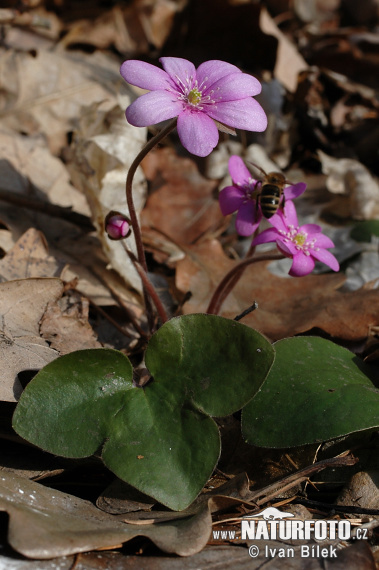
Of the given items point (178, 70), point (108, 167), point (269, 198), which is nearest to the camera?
point (178, 70)

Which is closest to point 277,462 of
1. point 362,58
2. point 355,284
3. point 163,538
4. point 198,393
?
→ point 198,393

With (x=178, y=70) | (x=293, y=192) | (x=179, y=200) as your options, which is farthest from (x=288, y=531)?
(x=179, y=200)

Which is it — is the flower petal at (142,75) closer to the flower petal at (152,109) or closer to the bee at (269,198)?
the flower petal at (152,109)

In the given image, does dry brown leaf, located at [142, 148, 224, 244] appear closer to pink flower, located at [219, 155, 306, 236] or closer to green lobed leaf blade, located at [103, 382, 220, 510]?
pink flower, located at [219, 155, 306, 236]

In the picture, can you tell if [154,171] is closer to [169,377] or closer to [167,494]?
[169,377]

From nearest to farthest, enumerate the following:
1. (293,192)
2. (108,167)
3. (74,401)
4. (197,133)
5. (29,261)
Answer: (197,133)
(74,401)
(293,192)
(29,261)
(108,167)

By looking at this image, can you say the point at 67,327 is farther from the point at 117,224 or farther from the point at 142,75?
the point at 142,75
